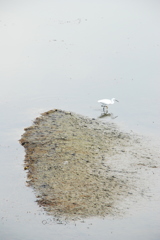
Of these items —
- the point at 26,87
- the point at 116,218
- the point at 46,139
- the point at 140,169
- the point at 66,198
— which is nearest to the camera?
the point at 116,218

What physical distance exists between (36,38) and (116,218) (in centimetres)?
2482

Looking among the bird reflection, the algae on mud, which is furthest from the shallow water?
the algae on mud

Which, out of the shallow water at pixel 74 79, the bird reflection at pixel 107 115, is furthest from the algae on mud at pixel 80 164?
the bird reflection at pixel 107 115

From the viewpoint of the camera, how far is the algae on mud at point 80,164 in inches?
520

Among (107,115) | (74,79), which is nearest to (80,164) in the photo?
(107,115)

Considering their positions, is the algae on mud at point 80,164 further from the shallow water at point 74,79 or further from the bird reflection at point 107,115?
the bird reflection at point 107,115

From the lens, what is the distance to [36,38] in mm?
35562

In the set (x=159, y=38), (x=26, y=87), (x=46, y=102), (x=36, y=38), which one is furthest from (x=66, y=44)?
(x=46, y=102)

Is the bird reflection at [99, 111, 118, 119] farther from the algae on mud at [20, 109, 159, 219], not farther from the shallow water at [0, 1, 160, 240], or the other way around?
the algae on mud at [20, 109, 159, 219]

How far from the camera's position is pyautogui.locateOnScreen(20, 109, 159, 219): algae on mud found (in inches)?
520

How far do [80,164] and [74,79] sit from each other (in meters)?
11.7

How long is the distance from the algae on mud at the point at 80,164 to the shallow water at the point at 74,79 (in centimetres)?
43

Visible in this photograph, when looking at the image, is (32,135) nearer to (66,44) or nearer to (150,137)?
(150,137)

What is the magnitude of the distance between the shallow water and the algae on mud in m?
0.43
